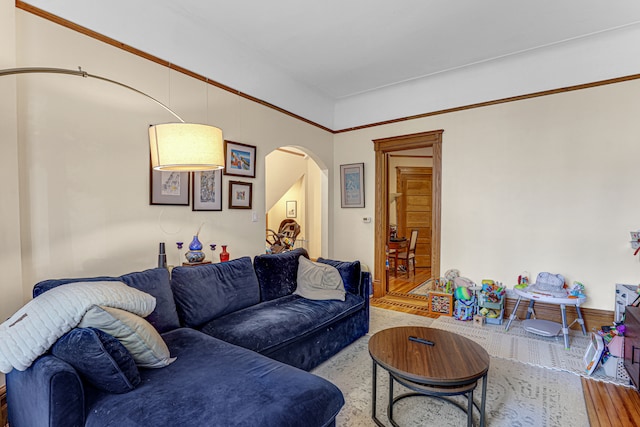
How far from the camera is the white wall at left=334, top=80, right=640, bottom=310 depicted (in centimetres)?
325

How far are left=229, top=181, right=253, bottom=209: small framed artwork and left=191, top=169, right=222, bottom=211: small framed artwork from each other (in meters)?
0.16

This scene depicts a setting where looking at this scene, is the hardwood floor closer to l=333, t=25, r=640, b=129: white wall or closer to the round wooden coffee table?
the round wooden coffee table

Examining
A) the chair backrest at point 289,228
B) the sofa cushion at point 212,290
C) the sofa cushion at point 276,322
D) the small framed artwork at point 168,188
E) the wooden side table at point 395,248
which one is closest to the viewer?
the sofa cushion at point 276,322

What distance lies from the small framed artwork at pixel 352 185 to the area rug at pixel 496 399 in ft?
8.70

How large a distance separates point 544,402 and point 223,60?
4081mm

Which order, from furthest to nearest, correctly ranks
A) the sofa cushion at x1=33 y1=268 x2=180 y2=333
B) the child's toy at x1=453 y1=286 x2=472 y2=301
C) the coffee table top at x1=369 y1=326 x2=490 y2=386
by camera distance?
the child's toy at x1=453 y1=286 x2=472 y2=301, the sofa cushion at x1=33 y1=268 x2=180 y2=333, the coffee table top at x1=369 y1=326 x2=490 y2=386

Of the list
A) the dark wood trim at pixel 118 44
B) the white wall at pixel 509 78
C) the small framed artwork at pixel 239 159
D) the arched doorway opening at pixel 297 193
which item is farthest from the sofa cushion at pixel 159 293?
the arched doorway opening at pixel 297 193

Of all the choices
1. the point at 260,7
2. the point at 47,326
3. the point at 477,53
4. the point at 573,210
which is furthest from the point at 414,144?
the point at 47,326

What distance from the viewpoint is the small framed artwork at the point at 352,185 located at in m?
4.97

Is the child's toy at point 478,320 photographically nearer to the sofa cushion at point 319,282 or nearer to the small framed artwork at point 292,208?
the sofa cushion at point 319,282

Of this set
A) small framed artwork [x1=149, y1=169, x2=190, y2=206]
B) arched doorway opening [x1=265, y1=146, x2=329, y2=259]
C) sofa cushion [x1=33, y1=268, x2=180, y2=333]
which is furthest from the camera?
arched doorway opening [x1=265, y1=146, x2=329, y2=259]

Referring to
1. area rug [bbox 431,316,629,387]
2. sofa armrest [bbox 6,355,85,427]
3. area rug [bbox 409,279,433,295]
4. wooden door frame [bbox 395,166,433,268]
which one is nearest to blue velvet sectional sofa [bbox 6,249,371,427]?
sofa armrest [bbox 6,355,85,427]

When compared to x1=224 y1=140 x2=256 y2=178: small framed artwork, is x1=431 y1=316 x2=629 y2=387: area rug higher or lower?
lower

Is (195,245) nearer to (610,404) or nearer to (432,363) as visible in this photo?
(432,363)
